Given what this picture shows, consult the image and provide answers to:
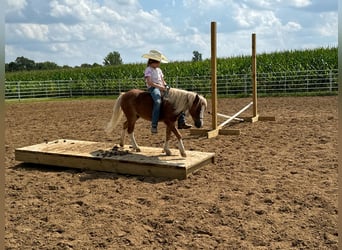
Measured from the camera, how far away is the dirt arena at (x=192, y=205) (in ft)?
11.0

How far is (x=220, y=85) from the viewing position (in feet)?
78.0

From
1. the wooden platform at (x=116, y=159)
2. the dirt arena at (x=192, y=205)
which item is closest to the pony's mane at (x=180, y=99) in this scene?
the wooden platform at (x=116, y=159)

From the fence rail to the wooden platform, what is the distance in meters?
15.9

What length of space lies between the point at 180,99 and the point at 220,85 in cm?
1861

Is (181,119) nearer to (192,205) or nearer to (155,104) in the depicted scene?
(155,104)

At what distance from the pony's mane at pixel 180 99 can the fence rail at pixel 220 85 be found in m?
15.8

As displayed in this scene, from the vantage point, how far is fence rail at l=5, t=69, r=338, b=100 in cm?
2152

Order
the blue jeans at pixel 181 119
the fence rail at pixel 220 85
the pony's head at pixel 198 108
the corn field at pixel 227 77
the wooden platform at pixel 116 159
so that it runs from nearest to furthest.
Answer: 1. the wooden platform at pixel 116 159
2. the pony's head at pixel 198 108
3. the blue jeans at pixel 181 119
4. the fence rail at pixel 220 85
5. the corn field at pixel 227 77

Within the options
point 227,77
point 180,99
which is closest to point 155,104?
point 180,99

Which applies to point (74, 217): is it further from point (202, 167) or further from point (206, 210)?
point (202, 167)

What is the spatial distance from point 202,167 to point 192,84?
19.2 metres

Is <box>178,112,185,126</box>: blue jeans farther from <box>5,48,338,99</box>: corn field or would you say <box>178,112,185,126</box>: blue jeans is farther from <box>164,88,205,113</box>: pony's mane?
<box>5,48,338,99</box>: corn field

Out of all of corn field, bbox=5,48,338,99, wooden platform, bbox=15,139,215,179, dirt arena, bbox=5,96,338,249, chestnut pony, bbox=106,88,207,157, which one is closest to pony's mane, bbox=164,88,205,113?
chestnut pony, bbox=106,88,207,157

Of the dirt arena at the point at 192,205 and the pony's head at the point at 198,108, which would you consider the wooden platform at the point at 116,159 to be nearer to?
the dirt arena at the point at 192,205
